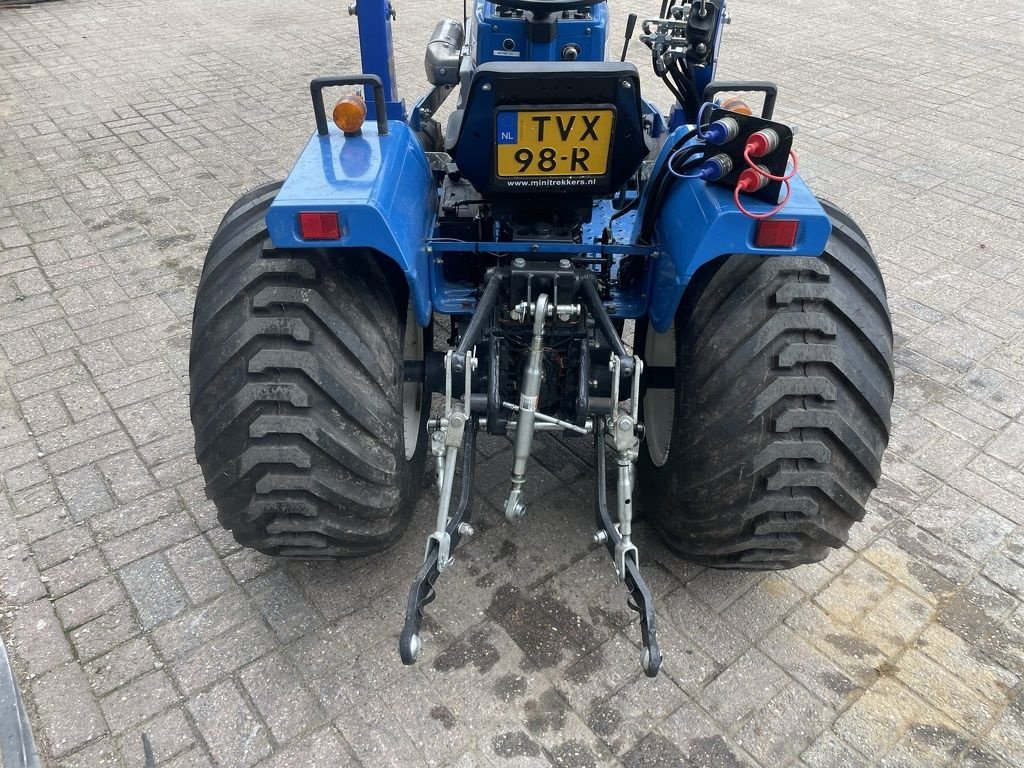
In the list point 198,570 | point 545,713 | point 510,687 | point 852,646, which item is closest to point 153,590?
point 198,570

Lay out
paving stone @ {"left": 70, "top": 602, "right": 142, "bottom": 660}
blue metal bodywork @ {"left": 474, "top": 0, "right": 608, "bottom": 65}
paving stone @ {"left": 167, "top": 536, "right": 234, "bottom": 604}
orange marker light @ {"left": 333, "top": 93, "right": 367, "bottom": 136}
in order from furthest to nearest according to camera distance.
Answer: blue metal bodywork @ {"left": 474, "top": 0, "right": 608, "bottom": 65} < paving stone @ {"left": 167, "top": 536, "right": 234, "bottom": 604} < paving stone @ {"left": 70, "top": 602, "right": 142, "bottom": 660} < orange marker light @ {"left": 333, "top": 93, "right": 367, "bottom": 136}

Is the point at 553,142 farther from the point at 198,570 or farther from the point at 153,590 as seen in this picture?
the point at 153,590

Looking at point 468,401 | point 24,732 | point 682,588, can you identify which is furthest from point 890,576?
point 24,732

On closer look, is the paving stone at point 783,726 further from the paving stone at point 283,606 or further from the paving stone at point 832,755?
the paving stone at point 283,606

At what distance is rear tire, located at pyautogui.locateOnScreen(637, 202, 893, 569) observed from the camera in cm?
222

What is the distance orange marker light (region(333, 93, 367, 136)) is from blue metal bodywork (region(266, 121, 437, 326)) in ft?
0.16

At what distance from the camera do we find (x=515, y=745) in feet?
7.74

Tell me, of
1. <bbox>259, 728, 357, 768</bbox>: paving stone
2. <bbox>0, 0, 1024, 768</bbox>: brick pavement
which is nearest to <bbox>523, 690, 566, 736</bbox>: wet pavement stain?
<bbox>0, 0, 1024, 768</bbox>: brick pavement

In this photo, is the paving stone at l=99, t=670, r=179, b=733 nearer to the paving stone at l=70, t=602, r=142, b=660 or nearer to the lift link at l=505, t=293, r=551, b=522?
the paving stone at l=70, t=602, r=142, b=660

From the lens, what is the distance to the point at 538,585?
2.86m

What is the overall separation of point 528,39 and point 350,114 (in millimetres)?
1166

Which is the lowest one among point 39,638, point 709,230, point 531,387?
point 39,638

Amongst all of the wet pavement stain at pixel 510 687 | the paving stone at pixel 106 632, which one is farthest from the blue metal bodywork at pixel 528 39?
the paving stone at pixel 106 632

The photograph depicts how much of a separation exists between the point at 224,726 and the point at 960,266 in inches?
199
